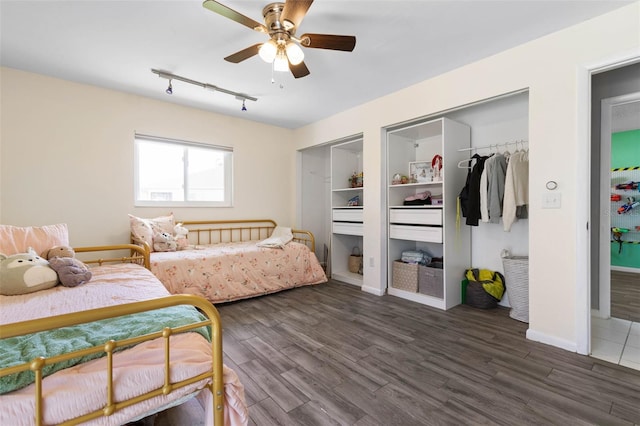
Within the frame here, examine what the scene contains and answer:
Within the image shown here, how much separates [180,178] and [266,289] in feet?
6.21

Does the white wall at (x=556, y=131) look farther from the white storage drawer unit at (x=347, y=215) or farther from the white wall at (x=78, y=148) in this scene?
the white wall at (x=78, y=148)

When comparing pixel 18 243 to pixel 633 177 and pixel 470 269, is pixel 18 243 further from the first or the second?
pixel 633 177

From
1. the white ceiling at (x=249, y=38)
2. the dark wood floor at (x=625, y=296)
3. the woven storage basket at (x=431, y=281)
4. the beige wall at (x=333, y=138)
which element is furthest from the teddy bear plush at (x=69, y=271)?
the dark wood floor at (x=625, y=296)

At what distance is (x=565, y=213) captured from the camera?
2.08m

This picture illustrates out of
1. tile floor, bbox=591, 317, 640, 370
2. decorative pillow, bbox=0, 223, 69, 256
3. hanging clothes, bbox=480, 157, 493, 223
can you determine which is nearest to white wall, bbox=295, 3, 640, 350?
tile floor, bbox=591, 317, 640, 370

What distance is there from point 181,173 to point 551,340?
426 cm

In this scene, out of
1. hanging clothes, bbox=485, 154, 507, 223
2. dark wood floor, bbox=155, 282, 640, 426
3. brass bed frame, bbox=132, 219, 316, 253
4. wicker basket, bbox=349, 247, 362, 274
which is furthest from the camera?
wicker basket, bbox=349, 247, 362, 274

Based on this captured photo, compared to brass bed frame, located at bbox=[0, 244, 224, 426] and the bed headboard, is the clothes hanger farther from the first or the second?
brass bed frame, located at bbox=[0, 244, 224, 426]

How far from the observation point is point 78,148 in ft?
9.64

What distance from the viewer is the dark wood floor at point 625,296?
2736mm

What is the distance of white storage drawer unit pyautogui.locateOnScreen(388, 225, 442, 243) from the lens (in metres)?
2.99

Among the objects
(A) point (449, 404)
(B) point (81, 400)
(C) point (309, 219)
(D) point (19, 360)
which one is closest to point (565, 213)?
(A) point (449, 404)

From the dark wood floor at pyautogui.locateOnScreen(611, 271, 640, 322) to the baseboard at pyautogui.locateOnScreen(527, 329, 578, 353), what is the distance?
1.19 metres

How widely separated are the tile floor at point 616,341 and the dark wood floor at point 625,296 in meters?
0.23
